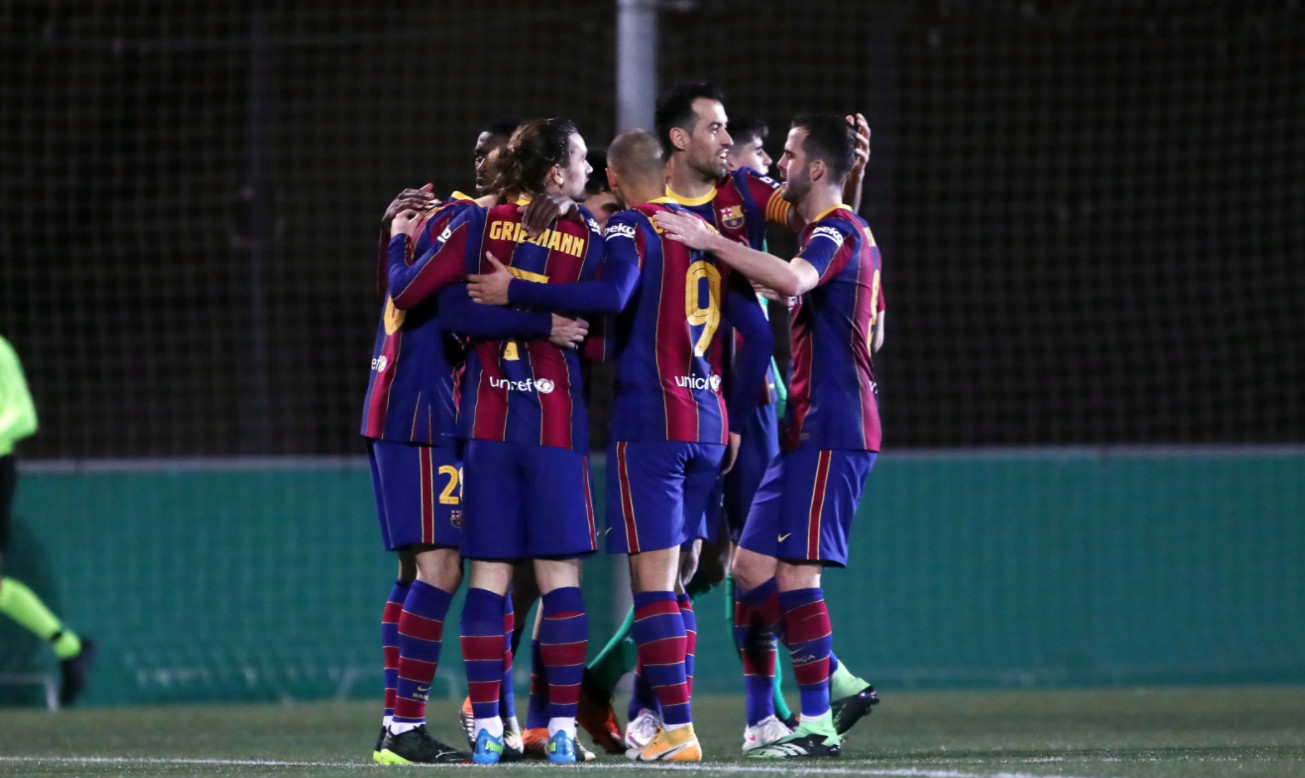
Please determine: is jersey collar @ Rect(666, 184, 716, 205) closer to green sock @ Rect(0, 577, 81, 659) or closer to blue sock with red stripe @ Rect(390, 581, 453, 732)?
blue sock with red stripe @ Rect(390, 581, 453, 732)

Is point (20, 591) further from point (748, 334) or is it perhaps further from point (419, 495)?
point (748, 334)

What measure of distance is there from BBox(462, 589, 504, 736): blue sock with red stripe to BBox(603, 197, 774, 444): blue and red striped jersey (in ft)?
2.12

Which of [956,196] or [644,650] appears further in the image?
[956,196]

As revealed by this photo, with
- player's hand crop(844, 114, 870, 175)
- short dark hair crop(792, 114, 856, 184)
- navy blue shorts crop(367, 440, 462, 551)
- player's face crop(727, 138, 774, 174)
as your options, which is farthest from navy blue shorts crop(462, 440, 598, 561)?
player's face crop(727, 138, 774, 174)

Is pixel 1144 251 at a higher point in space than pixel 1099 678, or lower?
higher

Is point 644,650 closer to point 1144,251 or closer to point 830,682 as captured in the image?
point 830,682

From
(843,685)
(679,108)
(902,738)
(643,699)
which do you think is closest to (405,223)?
(679,108)

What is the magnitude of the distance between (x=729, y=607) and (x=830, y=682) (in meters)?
0.45

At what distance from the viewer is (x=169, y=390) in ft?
54.3

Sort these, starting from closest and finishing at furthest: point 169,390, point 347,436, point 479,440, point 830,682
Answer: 1. point 479,440
2. point 830,682
3. point 347,436
4. point 169,390

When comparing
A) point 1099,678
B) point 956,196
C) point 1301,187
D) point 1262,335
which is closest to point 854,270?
point 1099,678

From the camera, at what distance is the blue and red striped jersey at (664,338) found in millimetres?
5418

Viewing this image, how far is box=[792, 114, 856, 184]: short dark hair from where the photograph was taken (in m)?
5.85

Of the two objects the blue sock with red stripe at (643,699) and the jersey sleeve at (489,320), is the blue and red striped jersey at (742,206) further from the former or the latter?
the blue sock with red stripe at (643,699)
